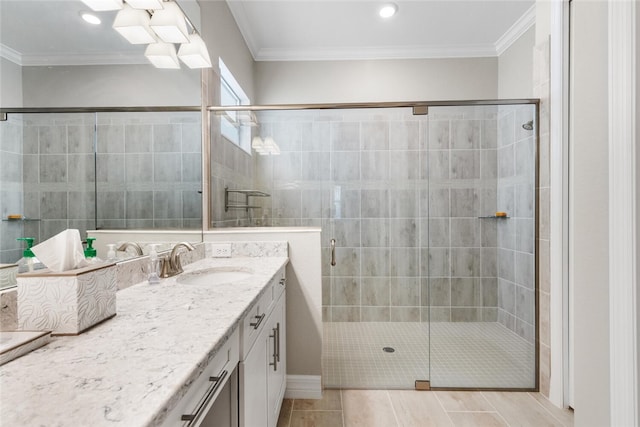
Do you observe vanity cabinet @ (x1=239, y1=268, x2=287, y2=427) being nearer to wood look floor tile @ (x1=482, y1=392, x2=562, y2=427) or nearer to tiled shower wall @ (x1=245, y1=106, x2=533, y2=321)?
tiled shower wall @ (x1=245, y1=106, x2=533, y2=321)

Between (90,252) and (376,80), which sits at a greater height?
(376,80)

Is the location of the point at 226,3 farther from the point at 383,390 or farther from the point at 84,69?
the point at 383,390

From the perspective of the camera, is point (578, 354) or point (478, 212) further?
point (478, 212)

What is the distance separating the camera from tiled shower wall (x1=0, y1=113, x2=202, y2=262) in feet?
2.60

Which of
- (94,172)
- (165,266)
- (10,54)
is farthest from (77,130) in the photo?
(165,266)

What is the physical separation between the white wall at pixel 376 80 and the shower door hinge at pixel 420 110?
4.59 feet

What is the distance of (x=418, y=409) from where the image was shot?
5.75 feet

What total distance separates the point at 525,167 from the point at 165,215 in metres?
2.32

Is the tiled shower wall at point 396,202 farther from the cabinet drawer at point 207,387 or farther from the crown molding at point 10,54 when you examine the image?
the crown molding at point 10,54

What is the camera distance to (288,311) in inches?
76.1

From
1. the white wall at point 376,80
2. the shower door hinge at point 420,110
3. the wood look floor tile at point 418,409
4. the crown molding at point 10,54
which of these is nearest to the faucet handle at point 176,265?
the crown molding at point 10,54

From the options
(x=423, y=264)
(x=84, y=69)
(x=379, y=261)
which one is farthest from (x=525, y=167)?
(x=84, y=69)

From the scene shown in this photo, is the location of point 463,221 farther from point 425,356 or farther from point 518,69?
point 518,69

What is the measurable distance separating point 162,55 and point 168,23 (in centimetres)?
15
